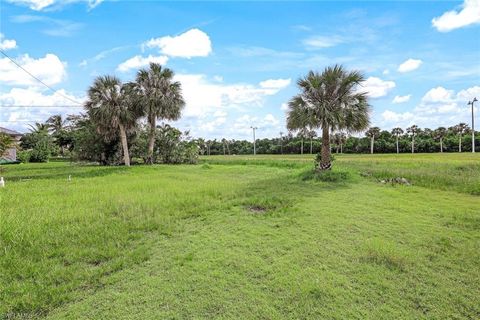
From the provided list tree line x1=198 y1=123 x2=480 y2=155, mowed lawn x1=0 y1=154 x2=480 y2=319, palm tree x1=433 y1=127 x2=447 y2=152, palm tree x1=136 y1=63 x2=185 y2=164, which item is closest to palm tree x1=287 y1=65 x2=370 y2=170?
mowed lawn x1=0 y1=154 x2=480 y2=319

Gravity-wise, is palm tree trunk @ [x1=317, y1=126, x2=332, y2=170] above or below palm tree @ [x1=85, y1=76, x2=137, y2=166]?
below

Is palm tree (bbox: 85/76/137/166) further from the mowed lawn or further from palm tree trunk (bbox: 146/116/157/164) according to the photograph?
the mowed lawn

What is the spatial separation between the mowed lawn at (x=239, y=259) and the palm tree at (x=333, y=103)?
6.56m

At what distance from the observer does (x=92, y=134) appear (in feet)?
95.5

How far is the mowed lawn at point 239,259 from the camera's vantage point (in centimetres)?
369

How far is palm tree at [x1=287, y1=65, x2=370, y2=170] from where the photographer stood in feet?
48.8

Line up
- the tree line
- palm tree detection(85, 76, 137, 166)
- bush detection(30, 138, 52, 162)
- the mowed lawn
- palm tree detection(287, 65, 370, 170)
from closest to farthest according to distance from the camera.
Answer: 1. the mowed lawn
2. palm tree detection(287, 65, 370, 170)
3. palm tree detection(85, 76, 137, 166)
4. bush detection(30, 138, 52, 162)
5. the tree line

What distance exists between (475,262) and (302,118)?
10938mm

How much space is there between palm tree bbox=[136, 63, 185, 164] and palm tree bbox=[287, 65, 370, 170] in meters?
15.2

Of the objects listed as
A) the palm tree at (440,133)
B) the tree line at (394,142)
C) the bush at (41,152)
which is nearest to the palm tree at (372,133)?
the tree line at (394,142)

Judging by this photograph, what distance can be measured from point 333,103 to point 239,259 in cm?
1191

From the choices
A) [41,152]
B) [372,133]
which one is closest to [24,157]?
[41,152]

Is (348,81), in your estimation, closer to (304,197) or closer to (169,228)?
(304,197)

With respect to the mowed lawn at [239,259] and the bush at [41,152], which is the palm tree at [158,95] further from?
the bush at [41,152]
